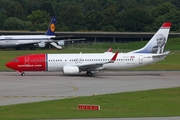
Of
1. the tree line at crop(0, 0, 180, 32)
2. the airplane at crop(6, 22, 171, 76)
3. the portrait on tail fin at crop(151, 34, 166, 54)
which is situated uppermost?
the tree line at crop(0, 0, 180, 32)

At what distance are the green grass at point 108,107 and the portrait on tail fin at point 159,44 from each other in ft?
62.5

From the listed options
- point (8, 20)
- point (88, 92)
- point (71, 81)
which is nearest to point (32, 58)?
point (71, 81)

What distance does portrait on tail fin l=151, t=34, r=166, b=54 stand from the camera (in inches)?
2391

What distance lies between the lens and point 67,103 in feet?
120

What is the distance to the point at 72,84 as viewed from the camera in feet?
165

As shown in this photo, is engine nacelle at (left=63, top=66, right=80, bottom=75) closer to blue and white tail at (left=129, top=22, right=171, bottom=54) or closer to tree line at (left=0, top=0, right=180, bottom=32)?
blue and white tail at (left=129, top=22, right=171, bottom=54)

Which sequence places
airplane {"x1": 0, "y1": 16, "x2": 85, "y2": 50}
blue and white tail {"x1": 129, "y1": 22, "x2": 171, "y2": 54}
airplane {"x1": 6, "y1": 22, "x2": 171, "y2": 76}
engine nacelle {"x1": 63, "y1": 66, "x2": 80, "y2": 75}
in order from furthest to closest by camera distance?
airplane {"x1": 0, "y1": 16, "x2": 85, "y2": 50}, blue and white tail {"x1": 129, "y1": 22, "x2": 171, "y2": 54}, airplane {"x1": 6, "y1": 22, "x2": 171, "y2": 76}, engine nacelle {"x1": 63, "y1": 66, "x2": 80, "y2": 75}

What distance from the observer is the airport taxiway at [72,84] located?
4193 cm

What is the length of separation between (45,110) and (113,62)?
25.8 metres

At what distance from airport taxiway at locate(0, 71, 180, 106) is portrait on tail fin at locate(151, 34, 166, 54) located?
251 cm

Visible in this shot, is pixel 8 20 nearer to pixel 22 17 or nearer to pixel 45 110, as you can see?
pixel 22 17

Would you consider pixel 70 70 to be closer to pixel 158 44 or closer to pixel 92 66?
pixel 92 66

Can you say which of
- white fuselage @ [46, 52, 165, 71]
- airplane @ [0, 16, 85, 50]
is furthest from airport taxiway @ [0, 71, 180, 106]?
airplane @ [0, 16, 85, 50]

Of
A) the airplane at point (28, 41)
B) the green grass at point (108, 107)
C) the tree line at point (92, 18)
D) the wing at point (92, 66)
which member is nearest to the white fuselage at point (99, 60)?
the wing at point (92, 66)
